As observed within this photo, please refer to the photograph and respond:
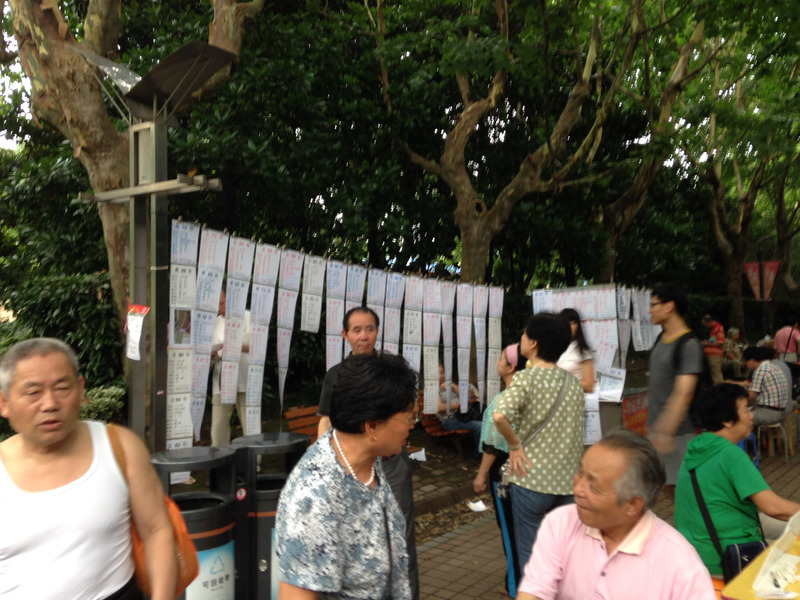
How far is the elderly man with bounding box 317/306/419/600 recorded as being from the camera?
12.3 feet

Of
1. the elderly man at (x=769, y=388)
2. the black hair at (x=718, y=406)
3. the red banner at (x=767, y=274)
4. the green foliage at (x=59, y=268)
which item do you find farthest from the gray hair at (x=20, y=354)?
the red banner at (x=767, y=274)

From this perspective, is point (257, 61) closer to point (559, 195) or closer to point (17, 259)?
point (17, 259)

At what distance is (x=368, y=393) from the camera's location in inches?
84.6

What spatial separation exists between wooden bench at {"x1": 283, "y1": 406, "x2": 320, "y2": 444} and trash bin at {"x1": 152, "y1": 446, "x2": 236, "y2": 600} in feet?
12.8

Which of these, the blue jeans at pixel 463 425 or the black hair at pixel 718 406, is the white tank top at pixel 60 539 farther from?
the blue jeans at pixel 463 425

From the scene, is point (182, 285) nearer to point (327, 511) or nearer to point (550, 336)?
point (550, 336)

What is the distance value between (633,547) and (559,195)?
1107 centimetres

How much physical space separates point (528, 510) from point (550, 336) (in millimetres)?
942

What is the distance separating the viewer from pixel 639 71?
15.2 m

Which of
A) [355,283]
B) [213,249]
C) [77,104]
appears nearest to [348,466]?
[213,249]

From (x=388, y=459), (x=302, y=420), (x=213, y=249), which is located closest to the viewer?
(x=388, y=459)

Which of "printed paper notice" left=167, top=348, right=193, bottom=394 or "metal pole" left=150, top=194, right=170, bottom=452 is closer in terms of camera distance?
"metal pole" left=150, top=194, right=170, bottom=452

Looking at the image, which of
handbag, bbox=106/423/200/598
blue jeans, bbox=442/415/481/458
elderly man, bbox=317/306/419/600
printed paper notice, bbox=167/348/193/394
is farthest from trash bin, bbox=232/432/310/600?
blue jeans, bbox=442/415/481/458

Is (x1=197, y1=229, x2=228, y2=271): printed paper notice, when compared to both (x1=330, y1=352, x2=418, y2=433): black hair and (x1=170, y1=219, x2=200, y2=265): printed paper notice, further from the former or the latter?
(x1=330, y1=352, x2=418, y2=433): black hair
